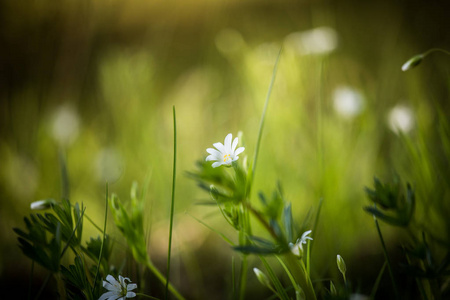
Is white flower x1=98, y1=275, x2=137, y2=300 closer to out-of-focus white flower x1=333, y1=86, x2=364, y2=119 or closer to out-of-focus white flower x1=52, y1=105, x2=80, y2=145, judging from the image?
out-of-focus white flower x1=333, y1=86, x2=364, y2=119

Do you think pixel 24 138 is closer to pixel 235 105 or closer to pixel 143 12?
pixel 235 105

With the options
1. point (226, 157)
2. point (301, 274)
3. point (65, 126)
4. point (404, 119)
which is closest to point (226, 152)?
point (226, 157)

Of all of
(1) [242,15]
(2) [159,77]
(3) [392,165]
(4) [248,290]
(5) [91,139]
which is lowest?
(4) [248,290]

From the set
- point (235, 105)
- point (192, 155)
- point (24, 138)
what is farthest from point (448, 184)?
point (24, 138)

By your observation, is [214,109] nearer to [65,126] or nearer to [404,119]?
[65,126]

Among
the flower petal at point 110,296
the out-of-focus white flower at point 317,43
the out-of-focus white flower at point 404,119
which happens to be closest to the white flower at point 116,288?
the flower petal at point 110,296

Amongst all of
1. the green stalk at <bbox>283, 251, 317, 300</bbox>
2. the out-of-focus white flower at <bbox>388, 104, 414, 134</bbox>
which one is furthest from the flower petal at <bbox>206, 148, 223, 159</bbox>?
the out-of-focus white flower at <bbox>388, 104, 414, 134</bbox>

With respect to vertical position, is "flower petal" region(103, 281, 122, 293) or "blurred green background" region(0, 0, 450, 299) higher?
"blurred green background" region(0, 0, 450, 299)
